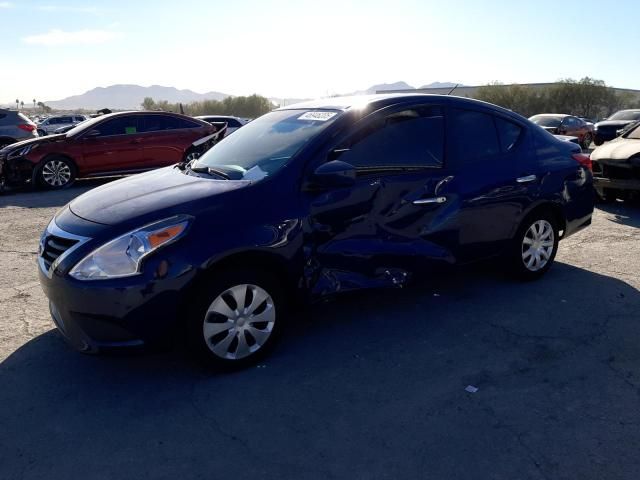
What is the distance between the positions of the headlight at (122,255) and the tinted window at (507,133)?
303 centimetres

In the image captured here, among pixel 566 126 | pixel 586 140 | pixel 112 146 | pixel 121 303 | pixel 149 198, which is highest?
pixel 149 198

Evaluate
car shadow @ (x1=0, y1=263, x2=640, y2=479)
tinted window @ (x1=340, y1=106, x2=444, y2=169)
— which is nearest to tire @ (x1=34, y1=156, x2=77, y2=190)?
car shadow @ (x1=0, y1=263, x2=640, y2=479)

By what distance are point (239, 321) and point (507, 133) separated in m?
2.95

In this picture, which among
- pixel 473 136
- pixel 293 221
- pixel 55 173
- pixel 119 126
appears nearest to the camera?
pixel 293 221

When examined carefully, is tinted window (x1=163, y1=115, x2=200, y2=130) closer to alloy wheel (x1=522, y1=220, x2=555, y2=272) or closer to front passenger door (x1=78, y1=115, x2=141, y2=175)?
front passenger door (x1=78, y1=115, x2=141, y2=175)

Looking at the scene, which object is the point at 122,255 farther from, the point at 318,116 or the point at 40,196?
the point at 40,196

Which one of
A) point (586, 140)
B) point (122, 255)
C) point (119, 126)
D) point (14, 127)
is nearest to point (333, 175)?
point (122, 255)

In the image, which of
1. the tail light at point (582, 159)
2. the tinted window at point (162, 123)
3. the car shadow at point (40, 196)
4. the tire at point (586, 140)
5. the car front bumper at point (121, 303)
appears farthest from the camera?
the tire at point (586, 140)

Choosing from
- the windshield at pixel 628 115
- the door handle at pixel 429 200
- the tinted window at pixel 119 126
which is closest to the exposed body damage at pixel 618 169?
the door handle at pixel 429 200

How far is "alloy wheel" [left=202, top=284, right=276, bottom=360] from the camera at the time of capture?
3.33 m

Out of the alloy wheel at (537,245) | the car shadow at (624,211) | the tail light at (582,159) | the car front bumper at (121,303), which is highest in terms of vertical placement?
the tail light at (582,159)

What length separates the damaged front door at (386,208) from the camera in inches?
146

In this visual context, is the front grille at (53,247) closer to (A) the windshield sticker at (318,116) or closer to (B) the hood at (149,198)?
(B) the hood at (149,198)

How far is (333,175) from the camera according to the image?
3.55 metres
